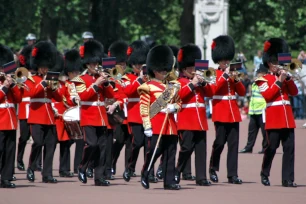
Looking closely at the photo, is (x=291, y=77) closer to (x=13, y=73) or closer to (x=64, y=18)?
(x=13, y=73)

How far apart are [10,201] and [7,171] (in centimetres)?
146

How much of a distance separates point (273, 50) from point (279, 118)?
3.28ft

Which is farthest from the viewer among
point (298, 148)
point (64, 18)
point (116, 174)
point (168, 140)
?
point (64, 18)

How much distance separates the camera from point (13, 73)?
1356 cm

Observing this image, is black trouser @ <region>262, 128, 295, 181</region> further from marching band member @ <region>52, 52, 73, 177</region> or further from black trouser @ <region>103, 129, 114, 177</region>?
marching band member @ <region>52, 52, 73, 177</region>

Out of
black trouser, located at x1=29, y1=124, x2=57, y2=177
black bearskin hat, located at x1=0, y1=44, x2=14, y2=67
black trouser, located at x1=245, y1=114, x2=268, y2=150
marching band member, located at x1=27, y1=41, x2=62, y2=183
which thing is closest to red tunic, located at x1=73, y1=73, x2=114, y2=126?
marching band member, located at x1=27, y1=41, x2=62, y2=183

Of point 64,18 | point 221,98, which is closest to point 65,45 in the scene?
point 64,18

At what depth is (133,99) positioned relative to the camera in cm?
1555

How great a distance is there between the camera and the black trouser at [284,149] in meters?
14.1

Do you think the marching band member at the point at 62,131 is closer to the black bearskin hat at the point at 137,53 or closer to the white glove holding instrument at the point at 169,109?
the black bearskin hat at the point at 137,53

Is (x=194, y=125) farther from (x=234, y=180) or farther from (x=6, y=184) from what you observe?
(x=6, y=184)

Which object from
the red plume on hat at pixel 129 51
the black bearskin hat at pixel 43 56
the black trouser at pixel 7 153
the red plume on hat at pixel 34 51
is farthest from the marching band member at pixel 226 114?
the black trouser at pixel 7 153

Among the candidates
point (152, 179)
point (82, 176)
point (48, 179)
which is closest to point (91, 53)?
point (82, 176)

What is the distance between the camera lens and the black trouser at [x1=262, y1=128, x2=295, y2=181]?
→ 1414 cm
